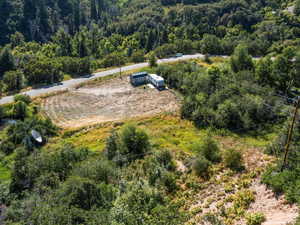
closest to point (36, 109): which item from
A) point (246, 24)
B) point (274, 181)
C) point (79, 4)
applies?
point (274, 181)

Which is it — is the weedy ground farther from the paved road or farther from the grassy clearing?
the paved road

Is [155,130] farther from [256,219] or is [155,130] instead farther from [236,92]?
[256,219]

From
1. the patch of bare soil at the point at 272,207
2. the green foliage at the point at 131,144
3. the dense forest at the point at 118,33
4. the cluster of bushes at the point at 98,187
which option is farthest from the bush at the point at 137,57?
the patch of bare soil at the point at 272,207

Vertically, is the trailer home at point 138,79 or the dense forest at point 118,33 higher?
the dense forest at point 118,33

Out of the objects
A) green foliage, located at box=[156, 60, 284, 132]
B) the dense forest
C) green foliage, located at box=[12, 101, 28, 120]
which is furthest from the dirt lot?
the dense forest

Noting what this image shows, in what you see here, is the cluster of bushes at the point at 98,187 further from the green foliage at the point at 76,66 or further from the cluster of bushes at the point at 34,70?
the green foliage at the point at 76,66

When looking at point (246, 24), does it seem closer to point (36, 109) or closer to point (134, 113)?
point (134, 113)
